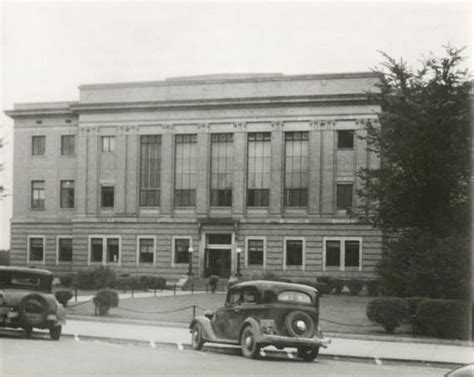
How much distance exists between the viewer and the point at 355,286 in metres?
50.6

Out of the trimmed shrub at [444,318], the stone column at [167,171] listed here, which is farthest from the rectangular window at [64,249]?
the trimmed shrub at [444,318]

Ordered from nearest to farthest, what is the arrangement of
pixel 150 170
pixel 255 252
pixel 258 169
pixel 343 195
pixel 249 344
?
pixel 249 344 < pixel 343 195 < pixel 255 252 < pixel 258 169 < pixel 150 170

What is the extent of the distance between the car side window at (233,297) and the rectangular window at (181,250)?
124ft

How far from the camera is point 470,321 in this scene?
23281mm

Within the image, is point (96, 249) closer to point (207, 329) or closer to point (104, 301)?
point (104, 301)

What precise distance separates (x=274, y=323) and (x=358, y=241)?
3732 centimetres

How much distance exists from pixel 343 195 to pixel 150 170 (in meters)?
14.3

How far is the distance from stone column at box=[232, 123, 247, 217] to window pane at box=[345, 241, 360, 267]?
7884 mm

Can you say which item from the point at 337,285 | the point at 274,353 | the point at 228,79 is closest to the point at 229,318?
the point at 274,353

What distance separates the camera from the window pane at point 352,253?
178ft

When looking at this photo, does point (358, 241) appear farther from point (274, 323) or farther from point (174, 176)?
point (274, 323)

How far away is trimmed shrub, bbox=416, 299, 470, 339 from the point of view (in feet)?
77.0

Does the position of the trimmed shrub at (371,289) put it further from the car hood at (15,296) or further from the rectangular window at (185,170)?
the car hood at (15,296)

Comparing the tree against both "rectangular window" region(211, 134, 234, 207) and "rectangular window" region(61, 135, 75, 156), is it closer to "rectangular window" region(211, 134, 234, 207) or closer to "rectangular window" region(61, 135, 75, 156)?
"rectangular window" region(211, 134, 234, 207)
